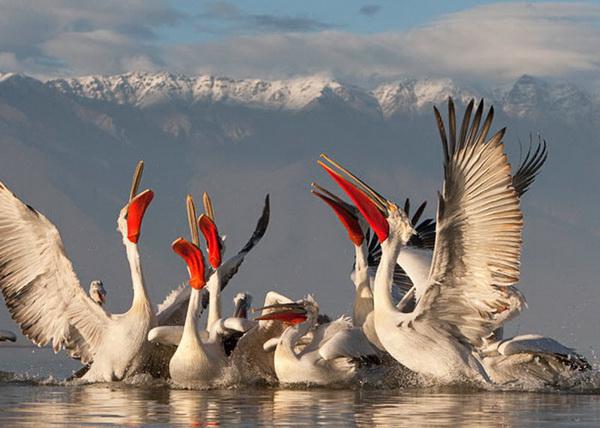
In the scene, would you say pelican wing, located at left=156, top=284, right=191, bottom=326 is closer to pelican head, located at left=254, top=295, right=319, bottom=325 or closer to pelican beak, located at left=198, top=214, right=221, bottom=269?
pelican beak, located at left=198, top=214, right=221, bottom=269

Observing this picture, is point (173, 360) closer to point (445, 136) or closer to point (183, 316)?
point (183, 316)

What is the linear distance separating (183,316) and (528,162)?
4.68 m

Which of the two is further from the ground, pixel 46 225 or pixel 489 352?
pixel 46 225

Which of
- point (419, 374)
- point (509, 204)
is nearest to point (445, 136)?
point (509, 204)

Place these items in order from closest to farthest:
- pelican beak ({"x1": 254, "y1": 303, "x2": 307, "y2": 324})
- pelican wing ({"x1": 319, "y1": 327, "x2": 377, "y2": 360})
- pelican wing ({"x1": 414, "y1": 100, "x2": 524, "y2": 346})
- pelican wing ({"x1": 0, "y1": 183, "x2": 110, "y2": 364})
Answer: pelican wing ({"x1": 414, "y1": 100, "x2": 524, "y2": 346})
pelican wing ({"x1": 319, "y1": 327, "x2": 377, "y2": 360})
pelican beak ({"x1": 254, "y1": 303, "x2": 307, "y2": 324})
pelican wing ({"x1": 0, "y1": 183, "x2": 110, "y2": 364})

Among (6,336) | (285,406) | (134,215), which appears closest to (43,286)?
(6,336)

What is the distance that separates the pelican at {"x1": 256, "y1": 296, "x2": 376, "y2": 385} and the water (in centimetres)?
18

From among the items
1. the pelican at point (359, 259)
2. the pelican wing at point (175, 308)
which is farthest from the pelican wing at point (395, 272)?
the pelican wing at point (175, 308)

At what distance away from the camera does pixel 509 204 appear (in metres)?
14.4

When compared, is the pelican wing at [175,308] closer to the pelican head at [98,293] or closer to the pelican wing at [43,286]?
the pelican head at [98,293]

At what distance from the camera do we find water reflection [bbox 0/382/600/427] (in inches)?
453

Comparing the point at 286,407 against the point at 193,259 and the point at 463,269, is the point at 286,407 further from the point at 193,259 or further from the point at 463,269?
the point at 193,259

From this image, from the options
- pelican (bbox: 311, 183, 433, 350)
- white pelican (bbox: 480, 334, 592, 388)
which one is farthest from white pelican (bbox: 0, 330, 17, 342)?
white pelican (bbox: 480, 334, 592, 388)

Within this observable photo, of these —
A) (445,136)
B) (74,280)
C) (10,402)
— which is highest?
(445,136)
